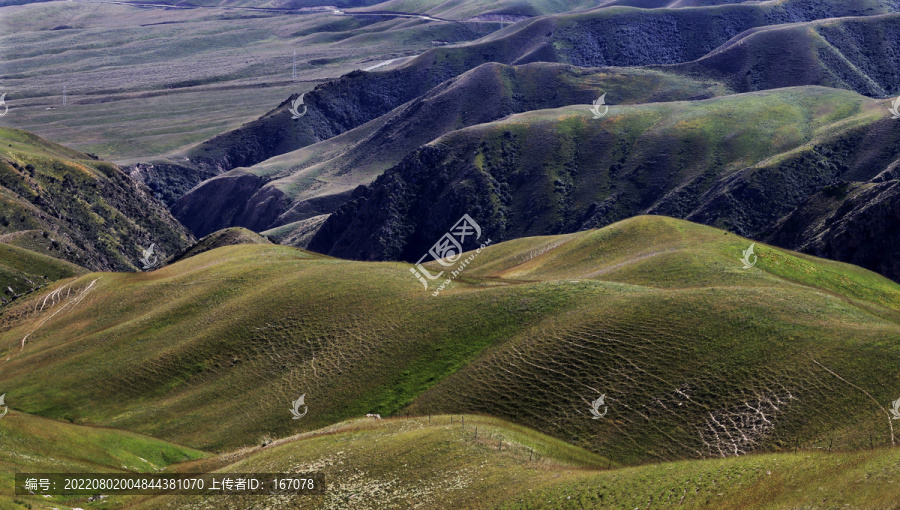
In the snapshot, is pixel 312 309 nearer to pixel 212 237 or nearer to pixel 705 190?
pixel 212 237

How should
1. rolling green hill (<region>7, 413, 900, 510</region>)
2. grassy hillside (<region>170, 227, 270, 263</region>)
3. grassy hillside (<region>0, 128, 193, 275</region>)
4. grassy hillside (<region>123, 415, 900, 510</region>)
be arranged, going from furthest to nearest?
grassy hillside (<region>0, 128, 193, 275</region>), grassy hillside (<region>170, 227, 270, 263</region>), rolling green hill (<region>7, 413, 900, 510</region>), grassy hillside (<region>123, 415, 900, 510</region>)

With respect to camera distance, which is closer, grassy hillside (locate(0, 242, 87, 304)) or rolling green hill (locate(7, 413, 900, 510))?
rolling green hill (locate(7, 413, 900, 510))

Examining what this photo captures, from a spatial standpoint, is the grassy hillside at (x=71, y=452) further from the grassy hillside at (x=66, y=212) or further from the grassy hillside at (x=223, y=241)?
the grassy hillside at (x=66, y=212)

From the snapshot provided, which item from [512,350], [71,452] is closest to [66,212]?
[71,452]

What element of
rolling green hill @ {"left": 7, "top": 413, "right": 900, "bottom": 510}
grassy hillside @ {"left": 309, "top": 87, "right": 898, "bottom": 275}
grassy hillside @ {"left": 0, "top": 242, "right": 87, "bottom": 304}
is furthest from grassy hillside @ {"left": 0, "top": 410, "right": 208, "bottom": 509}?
grassy hillside @ {"left": 309, "top": 87, "right": 898, "bottom": 275}

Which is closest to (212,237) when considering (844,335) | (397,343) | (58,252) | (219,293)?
(58,252)

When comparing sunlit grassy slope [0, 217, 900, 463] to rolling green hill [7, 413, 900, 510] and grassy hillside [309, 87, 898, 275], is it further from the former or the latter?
grassy hillside [309, 87, 898, 275]
